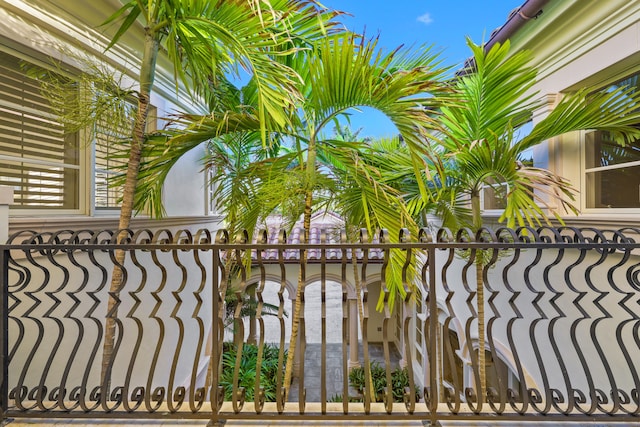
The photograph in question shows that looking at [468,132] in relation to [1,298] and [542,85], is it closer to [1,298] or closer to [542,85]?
[542,85]

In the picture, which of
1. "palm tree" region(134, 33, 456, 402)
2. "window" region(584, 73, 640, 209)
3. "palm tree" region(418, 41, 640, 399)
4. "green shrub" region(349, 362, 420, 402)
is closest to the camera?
"palm tree" region(134, 33, 456, 402)

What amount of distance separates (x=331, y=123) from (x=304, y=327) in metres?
1.67

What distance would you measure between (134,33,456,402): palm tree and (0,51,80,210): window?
A: 90cm

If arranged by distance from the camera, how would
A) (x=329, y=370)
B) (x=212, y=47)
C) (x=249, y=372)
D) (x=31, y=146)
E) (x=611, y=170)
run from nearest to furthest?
(x=212, y=47) < (x=31, y=146) < (x=611, y=170) < (x=249, y=372) < (x=329, y=370)

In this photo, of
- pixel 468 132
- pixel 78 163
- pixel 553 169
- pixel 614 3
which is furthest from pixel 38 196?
pixel 614 3

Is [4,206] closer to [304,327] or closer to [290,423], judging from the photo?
[304,327]

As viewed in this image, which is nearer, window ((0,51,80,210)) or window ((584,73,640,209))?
window ((0,51,80,210))

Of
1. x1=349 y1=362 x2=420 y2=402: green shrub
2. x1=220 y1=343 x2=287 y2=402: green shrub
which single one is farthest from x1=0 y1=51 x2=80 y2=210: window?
x1=349 y1=362 x2=420 y2=402: green shrub

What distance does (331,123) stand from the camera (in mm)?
2508

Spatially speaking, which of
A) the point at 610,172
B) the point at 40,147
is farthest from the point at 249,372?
the point at 610,172

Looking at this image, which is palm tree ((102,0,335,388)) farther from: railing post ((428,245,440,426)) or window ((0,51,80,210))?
railing post ((428,245,440,426))

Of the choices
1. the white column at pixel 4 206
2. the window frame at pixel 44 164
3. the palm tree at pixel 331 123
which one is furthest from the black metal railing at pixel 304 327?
the palm tree at pixel 331 123

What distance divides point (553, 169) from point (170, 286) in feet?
16.9

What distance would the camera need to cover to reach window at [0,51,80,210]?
7.51 feet
